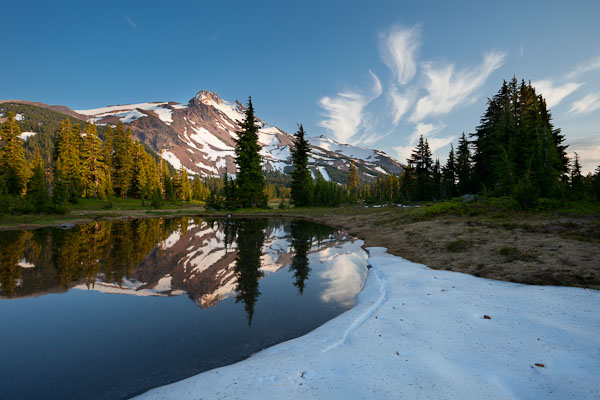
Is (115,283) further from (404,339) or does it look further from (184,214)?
(184,214)

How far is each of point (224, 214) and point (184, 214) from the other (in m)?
8.88

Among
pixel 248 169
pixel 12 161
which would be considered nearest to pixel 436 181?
pixel 248 169

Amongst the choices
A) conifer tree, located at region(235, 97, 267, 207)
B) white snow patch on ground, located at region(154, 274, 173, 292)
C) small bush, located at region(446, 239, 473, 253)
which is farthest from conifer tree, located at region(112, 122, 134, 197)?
small bush, located at region(446, 239, 473, 253)

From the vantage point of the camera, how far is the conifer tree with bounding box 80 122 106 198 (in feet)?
168

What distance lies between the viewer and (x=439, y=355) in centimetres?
411

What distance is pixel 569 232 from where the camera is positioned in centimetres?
1160

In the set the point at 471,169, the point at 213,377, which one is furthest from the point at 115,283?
the point at 471,169

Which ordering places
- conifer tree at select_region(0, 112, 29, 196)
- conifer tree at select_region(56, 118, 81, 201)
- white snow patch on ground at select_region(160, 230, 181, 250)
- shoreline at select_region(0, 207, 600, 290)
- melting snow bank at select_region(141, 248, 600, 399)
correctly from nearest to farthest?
melting snow bank at select_region(141, 248, 600, 399)
shoreline at select_region(0, 207, 600, 290)
white snow patch on ground at select_region(160, 230, 181, 250)
conifer tree at select_region(0, 112, 29, 196)
conifer tree at select_region(56, 118, 81, 201)

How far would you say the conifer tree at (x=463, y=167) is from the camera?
4612 cm

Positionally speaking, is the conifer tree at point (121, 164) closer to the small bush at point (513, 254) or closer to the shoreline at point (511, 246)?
the shoreline at point (511, 246)

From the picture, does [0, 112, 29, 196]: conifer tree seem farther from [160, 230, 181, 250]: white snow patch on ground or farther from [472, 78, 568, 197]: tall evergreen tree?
[472, 78, 568, 197]: tall evergreen tree

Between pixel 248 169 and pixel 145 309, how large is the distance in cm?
3799

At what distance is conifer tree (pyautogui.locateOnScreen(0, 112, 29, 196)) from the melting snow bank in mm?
62510

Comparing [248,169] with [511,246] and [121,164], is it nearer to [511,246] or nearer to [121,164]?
[511,246]
